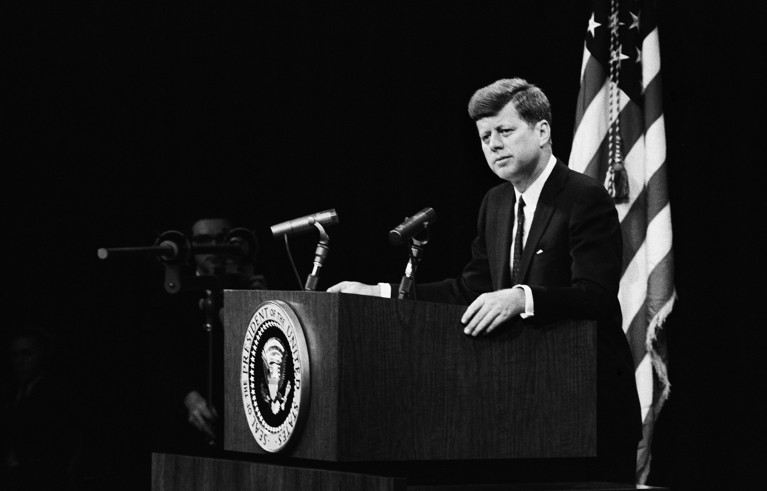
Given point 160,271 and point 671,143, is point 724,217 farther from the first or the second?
point 160,271

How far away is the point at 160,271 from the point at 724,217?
2.42 metres

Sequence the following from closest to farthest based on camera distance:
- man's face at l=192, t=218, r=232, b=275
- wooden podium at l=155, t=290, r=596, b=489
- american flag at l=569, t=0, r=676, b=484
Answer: wooden podium at l=155, t=290, r=596, b=489, american flag at l=569, t=0, r=676, b=484, man's face at l=192, t=218, r=232, b=275

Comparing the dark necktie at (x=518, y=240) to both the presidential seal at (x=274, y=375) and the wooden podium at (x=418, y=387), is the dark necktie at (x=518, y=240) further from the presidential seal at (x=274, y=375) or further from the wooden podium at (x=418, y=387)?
the presidential seal at (x=274, y=375)

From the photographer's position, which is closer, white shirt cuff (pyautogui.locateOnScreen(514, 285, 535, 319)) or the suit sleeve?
white shirt cuff (pyautogui.locateOnScreen(514, 285, 535, 319))

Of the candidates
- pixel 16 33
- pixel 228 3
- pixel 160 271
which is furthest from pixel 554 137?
pixel 16 33

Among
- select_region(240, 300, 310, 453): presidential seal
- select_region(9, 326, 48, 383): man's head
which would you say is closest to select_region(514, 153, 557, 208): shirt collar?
select_region(240, 300, 310, 453): presidential seal

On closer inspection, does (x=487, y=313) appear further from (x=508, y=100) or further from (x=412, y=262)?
(x=508, y=100)

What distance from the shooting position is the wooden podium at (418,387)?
204cm

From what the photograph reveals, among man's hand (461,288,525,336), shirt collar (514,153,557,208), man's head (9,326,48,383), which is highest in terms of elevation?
shirt collar (514,153,557,208)

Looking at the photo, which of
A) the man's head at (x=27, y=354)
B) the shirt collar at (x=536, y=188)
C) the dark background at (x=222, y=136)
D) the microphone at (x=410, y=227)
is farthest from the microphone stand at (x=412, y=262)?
the man's head at (x=27, y=354)

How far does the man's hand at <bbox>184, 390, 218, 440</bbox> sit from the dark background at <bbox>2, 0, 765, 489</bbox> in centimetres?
41

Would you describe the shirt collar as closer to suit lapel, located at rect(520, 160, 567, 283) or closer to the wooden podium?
suit lapel, located at rect(520, 160, 567, 283)

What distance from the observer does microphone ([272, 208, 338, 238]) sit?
2342 mm

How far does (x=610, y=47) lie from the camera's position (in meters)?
4.18
